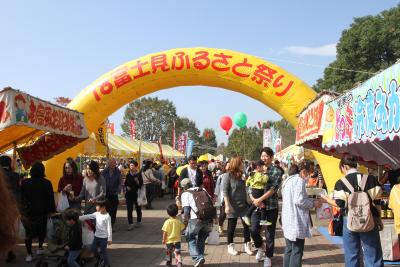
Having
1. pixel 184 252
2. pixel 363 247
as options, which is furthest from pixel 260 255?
pixel 363 247

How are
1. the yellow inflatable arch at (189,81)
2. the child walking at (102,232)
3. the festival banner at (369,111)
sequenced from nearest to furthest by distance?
the festival banner at (369,111) → the child walking at (102,232) → the yellow inflatable arch at (189,81)

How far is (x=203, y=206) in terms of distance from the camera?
23.2 ft

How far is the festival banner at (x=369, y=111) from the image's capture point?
171 inches

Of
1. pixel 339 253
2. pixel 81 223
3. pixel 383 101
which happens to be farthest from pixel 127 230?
pixel 383 101

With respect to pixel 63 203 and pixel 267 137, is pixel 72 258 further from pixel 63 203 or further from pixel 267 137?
pixel 267 137

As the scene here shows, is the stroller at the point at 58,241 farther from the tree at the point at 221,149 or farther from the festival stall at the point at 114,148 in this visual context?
the tree at the point at 221,149

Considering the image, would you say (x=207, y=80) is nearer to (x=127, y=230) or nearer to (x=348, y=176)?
(x=127, y=230)

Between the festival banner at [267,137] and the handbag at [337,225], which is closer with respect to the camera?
the handbag at [337,225]

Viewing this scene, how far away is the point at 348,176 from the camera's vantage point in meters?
5.47

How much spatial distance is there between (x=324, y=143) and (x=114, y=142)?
22937 millimetres

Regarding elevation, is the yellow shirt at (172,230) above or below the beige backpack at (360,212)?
below

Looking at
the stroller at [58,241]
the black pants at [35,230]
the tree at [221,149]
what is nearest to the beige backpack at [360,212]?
the stroller at [58,241]

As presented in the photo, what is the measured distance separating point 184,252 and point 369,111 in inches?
188

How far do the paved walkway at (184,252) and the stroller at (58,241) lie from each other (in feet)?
2.38
